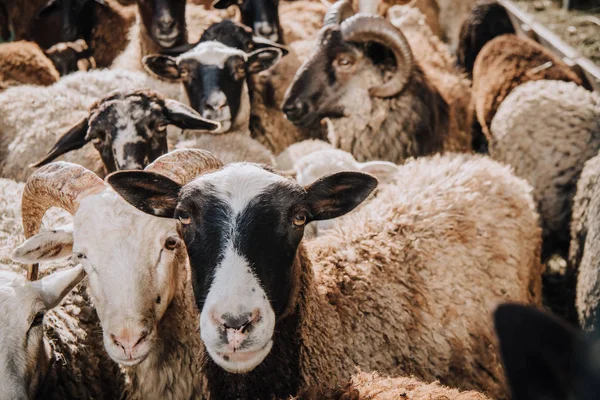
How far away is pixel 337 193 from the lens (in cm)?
258

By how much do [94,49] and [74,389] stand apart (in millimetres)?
6151

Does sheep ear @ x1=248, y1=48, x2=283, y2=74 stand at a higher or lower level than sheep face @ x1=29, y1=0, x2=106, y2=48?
higher

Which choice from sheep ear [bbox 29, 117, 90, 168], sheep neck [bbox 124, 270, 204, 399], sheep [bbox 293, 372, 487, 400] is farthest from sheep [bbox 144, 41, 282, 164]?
sheep [bbox 293, 372, 487, 400]

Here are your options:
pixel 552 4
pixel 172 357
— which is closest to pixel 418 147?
pixel 172 357

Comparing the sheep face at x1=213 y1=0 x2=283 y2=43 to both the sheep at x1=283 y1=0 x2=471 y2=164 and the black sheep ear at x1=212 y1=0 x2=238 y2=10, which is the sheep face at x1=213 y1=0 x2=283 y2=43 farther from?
the sheep at x1=283 y1=0 x2=471 y2=164

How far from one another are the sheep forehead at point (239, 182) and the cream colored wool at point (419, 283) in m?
0.43

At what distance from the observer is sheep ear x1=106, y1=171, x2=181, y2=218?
2.51 metres

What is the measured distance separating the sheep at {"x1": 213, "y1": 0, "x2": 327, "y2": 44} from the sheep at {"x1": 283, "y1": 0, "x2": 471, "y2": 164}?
1.58m

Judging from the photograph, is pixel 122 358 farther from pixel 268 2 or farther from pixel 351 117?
pixel 268 2

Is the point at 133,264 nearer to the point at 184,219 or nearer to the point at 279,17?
the point at 184,219

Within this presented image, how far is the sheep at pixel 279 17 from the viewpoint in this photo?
654 cm

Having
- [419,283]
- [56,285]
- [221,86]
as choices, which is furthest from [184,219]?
[221,86]

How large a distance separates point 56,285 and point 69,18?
20.4 feet

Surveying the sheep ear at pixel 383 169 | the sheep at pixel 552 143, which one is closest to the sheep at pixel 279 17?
the sheep at pixel 552 143
